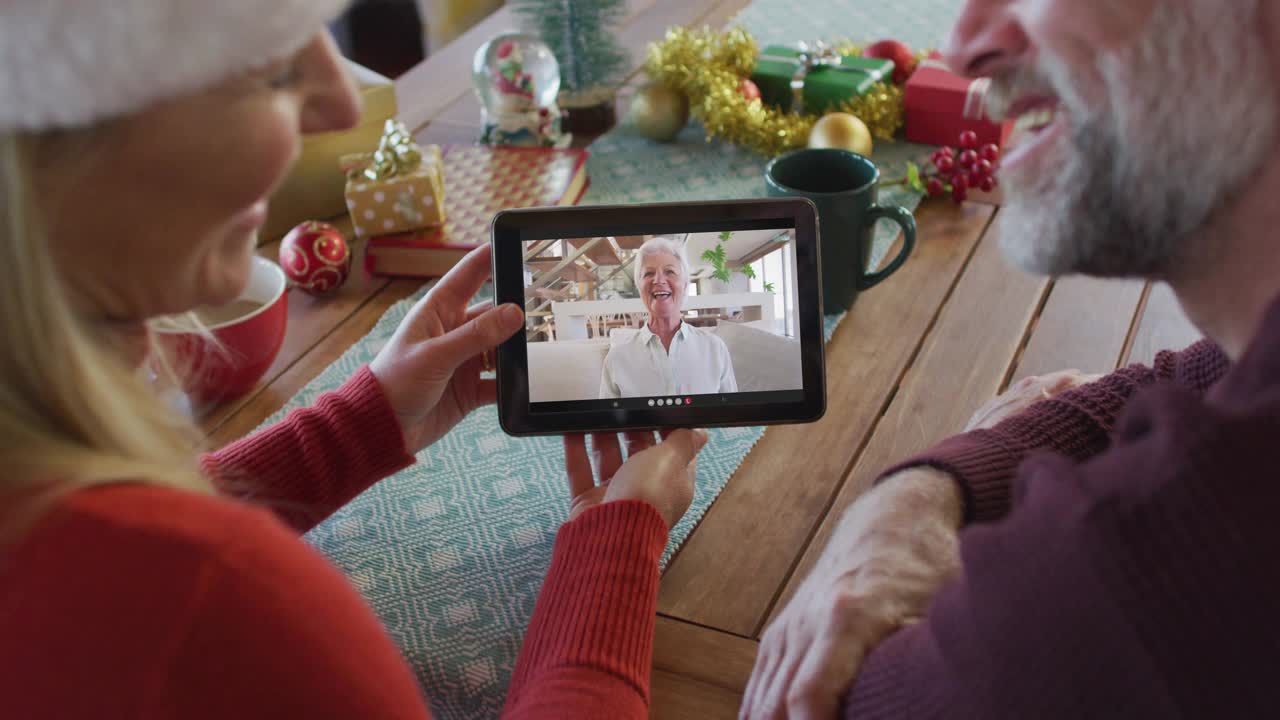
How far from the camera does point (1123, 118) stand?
61cm

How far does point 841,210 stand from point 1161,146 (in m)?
0.48

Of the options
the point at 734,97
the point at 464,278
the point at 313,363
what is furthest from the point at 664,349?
the point at 734,97

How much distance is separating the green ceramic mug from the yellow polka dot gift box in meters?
0.42

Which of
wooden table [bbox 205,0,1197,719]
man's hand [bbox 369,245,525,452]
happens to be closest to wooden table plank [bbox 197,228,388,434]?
wooden table [bbox 205,0,1197,719]

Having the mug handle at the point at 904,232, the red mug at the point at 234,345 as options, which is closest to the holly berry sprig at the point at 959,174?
the mug handle at the point at 904,232

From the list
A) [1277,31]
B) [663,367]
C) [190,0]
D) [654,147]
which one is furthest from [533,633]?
[654,147]

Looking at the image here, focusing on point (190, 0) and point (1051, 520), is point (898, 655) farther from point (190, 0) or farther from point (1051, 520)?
point (190, 0)

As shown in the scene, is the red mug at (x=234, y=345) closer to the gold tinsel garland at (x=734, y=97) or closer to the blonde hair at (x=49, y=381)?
the blonde hair at (x=49, y=381)

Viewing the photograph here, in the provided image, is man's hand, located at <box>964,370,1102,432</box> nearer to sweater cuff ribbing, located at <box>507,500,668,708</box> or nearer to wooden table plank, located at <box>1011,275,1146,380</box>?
wooden table plank, located at <box>1011,275,1146,380</box>

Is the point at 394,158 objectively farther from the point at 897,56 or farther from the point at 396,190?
the point at 897,56

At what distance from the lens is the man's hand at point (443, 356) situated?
878mm

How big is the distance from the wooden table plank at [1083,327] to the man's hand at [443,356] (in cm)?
53

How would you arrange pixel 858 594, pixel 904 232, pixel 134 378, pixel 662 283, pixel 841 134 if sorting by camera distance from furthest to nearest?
pixel 841 134 < pixel 904 232 < pixel 662 283 < pixel 858 594 < pixel 134 378

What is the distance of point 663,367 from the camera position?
0.89 metres
